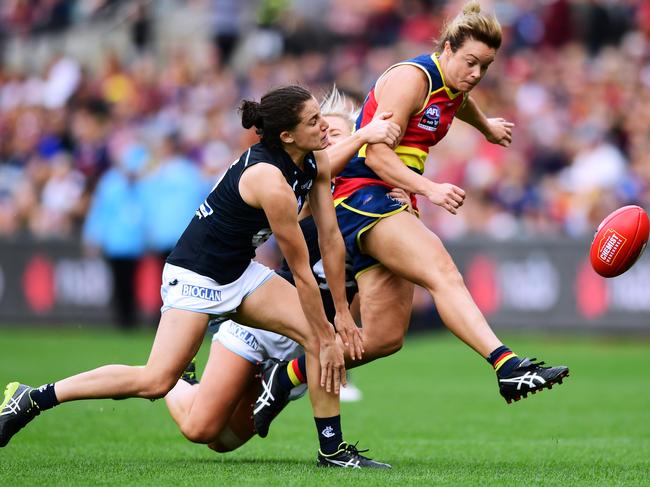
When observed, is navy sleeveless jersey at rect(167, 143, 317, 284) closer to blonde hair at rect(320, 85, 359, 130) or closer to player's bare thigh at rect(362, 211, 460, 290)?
Result: player's bare thigh at rect(362, 211, 460, 290)

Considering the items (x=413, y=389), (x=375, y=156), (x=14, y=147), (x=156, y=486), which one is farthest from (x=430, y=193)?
(x=14, y=147)

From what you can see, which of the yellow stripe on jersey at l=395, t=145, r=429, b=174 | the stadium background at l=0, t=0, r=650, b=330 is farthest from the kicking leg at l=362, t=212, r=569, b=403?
the stadium background at l=0, t=0, r=650, b=330

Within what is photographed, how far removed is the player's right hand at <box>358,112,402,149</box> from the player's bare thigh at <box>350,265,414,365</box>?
2.76 feet

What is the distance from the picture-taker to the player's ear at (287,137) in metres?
6.54

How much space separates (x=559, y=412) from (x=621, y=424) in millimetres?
918

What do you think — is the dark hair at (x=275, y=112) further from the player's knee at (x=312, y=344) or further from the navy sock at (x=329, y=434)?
the navy sock at (x=329, y=434)

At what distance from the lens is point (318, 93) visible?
16.3 metres

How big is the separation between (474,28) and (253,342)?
2196 mm

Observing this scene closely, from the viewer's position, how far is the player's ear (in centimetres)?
654

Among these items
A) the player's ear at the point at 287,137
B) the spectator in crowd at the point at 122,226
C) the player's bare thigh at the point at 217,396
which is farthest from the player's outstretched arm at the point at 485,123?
the spectator in crowd at the point at 122,226

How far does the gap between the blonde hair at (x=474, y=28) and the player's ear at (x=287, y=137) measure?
122 cm

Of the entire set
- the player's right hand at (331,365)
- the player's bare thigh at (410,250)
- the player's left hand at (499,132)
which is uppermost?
the player's left hand at (499,132)

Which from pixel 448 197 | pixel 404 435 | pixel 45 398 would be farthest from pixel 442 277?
pixel 45 398

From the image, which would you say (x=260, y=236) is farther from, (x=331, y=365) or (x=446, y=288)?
(x=446, y=288)
